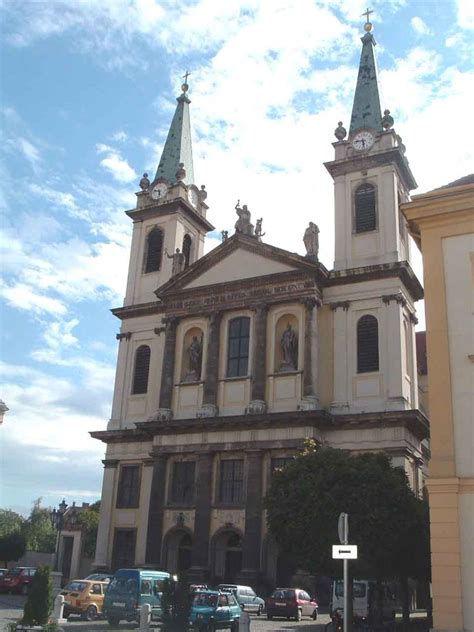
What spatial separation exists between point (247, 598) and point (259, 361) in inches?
447

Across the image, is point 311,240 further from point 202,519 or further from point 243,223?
point 202,519

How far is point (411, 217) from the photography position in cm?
1867

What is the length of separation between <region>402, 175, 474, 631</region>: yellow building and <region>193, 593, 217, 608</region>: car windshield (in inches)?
288

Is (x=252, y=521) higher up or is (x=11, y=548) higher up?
(x=252, y=521)

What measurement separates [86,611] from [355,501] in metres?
9.96

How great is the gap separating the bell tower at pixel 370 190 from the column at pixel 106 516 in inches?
632

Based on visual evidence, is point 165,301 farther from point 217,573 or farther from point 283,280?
point 217,573

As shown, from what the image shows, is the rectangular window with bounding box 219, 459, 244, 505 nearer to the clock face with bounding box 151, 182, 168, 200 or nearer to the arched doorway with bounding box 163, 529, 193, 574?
the arched doorway with bounding box 163, 529, 193, 574

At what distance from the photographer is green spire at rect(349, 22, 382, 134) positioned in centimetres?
3972

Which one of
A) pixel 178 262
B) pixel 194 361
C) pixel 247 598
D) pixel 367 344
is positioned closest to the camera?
pixel 247 598

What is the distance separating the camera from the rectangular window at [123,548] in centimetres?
3706

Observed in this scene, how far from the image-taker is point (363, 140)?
3894 centimetres

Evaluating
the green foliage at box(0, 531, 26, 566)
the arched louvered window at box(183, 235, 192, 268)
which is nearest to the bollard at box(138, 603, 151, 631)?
the arched louvered window at box(183, 235, 192, 268)

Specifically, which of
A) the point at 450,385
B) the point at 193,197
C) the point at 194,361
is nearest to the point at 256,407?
the point at 194,361
